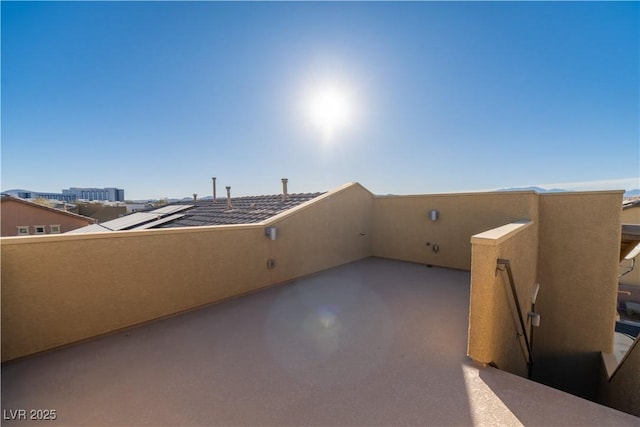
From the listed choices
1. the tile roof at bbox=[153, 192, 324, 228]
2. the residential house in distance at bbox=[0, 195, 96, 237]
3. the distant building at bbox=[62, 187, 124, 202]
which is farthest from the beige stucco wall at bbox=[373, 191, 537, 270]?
the distant building at bbox=[62, 187, 124, 202]

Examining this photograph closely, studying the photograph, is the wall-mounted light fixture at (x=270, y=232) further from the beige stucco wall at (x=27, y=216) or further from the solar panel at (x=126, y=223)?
the beige stucco wall at (x=27, y=216)

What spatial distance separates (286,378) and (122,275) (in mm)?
3130

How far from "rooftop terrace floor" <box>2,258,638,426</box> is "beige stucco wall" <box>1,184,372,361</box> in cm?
27

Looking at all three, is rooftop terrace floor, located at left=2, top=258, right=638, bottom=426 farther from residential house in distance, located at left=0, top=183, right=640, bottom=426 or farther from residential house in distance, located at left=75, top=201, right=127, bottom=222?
residential house in distance, located at left=75, top=201, right=127, bottom=222

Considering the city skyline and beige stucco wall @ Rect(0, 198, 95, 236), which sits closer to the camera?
the city skyline

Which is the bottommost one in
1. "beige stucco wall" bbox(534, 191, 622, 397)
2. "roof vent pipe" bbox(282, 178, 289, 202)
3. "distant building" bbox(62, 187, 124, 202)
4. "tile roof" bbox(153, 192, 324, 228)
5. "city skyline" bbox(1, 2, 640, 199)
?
"beige stucco wall" bbox(534, 191, 622, 397)

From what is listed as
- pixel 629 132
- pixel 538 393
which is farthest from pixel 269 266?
pixel 629 132

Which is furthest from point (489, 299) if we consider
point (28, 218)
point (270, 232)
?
point (28, 218)

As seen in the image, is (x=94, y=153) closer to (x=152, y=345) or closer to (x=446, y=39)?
(x=152, y=345)

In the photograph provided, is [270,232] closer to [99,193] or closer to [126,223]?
[126,223]

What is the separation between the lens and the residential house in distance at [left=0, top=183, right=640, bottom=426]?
2.50 meters

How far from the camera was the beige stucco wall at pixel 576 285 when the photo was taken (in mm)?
6402

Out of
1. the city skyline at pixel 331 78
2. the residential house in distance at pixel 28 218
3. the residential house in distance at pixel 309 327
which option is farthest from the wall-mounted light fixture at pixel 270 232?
the residential house in distance at pixel 28 218

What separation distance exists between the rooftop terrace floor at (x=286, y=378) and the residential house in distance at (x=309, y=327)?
0.02 meters
